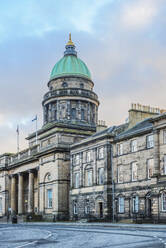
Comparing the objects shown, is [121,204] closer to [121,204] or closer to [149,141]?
[121,204]

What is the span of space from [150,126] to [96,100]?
37613 mm

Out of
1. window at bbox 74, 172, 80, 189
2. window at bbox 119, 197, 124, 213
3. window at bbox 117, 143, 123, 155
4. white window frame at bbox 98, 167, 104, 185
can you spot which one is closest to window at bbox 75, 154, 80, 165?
window at bbox 74, 172, 80, 189

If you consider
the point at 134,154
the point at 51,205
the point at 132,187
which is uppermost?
the point at 134,154

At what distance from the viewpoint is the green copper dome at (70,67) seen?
87688 millimetres

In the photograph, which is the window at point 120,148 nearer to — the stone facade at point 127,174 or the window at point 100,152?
the stone facade at point 127,174

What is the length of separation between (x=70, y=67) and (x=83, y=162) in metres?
30.5

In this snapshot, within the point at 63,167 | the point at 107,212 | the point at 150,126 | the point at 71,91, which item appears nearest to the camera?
the point at 150,126

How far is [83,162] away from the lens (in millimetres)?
63344

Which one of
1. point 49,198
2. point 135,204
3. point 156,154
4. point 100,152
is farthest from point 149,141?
point 49,198

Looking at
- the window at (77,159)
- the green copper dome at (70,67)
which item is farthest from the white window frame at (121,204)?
the green copper dome at (70,67)

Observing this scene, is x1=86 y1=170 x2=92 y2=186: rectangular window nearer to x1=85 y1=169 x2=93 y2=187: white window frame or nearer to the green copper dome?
x1=85 y1=169 x2=93 y2=187: white window frame

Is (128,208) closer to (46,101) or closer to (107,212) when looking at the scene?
(107,212)

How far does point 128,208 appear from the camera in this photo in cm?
5353

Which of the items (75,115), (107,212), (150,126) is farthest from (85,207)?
(75,115)
